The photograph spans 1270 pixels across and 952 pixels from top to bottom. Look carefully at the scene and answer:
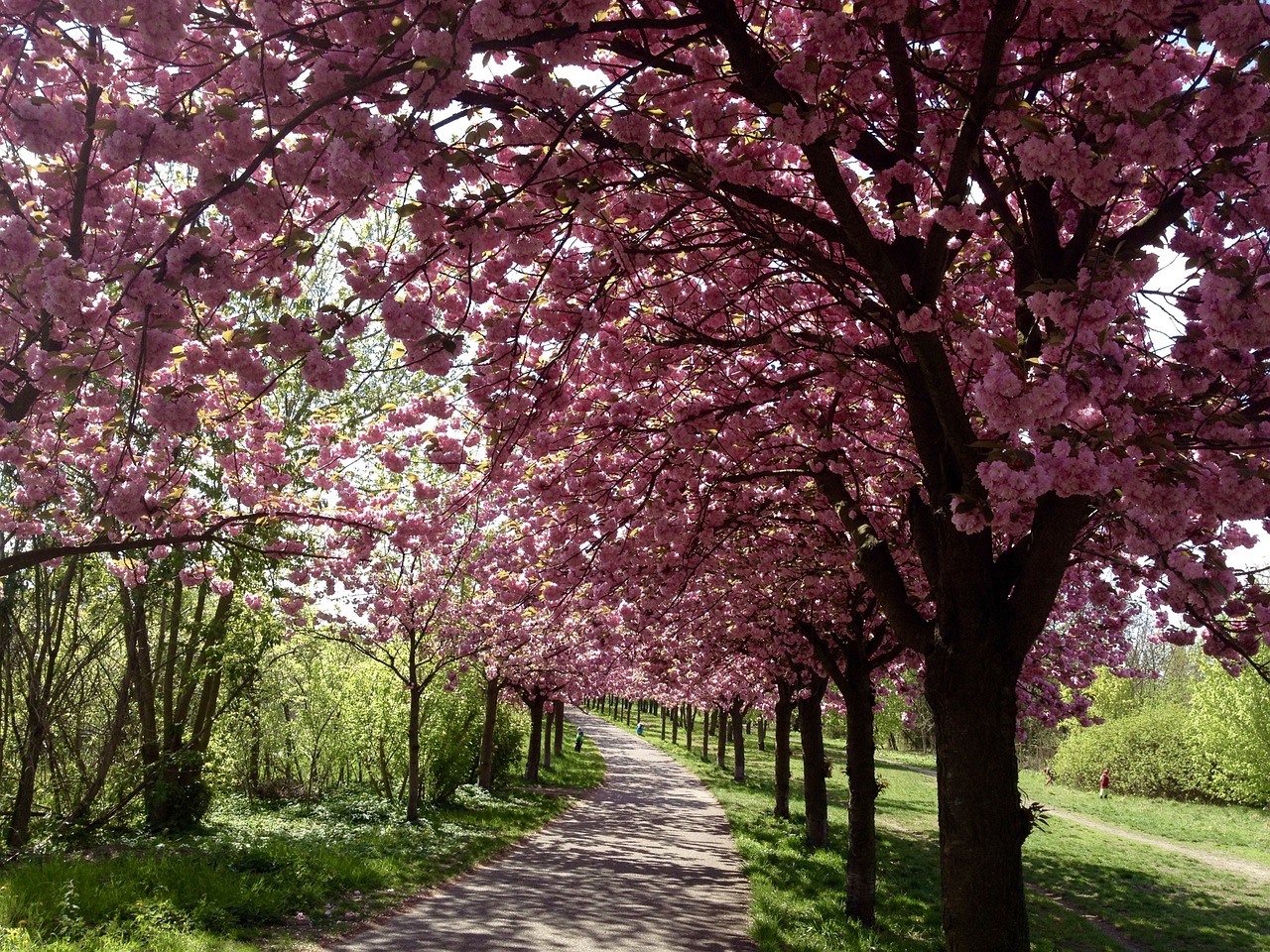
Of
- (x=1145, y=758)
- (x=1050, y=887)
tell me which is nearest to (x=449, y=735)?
(x=1050, y=887)

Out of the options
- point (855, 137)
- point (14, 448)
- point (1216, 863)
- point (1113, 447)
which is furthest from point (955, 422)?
point (1216, 863)

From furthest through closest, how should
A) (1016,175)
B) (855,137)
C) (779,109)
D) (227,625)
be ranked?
A: 1. (227,625)
2. (855,137)
3. (1016,175)
4. (779,109)

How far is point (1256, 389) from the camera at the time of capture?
3.33 meters

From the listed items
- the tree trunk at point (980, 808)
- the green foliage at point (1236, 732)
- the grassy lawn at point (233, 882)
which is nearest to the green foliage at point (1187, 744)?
the green foliage at point (1236, 732)

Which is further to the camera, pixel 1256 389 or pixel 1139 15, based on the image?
pixel 1256 389

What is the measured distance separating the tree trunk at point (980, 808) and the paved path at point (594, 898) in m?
4.71

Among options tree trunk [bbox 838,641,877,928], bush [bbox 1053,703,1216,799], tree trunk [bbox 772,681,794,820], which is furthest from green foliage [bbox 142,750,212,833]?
bush [bbox 1053,703,1216,799]

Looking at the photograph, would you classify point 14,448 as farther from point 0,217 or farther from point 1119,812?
point 1119,812

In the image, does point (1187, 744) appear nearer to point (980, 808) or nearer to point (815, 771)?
point (815, 771)

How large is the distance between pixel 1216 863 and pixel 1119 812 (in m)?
10.6

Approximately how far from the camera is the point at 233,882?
25.6ft

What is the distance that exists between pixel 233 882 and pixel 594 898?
13.2ft

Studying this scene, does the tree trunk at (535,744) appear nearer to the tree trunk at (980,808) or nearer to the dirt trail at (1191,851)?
the dirt trail at (1191,851)

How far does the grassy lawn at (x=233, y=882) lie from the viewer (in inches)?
244
